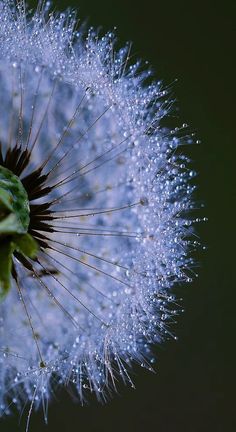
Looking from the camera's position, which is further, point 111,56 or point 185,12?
point 185,12

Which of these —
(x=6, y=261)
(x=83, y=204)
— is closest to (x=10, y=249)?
(x=6, y=261)

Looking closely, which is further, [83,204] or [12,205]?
[83,204]

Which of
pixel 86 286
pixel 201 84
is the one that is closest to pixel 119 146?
pixel 86 286

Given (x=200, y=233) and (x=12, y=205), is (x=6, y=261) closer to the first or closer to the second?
(x=12, y=205)

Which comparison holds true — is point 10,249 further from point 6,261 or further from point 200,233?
point 200,233

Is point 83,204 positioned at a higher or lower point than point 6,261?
higher

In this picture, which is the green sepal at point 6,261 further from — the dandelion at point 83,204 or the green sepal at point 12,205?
the dandelion at point 83,204

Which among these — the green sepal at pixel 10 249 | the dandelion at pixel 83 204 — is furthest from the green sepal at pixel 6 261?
the dandelion at pixel 83 204

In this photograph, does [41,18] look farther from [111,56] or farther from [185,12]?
[185,12]
